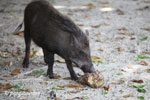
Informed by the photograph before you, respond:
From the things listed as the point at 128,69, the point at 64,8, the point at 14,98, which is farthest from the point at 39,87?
the point at 64,8

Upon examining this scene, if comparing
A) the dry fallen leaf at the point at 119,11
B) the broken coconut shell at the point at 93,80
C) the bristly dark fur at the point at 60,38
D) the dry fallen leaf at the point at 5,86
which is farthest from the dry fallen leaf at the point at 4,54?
the dry fallen leaf at the point at 119,11

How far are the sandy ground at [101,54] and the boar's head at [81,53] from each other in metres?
0.37

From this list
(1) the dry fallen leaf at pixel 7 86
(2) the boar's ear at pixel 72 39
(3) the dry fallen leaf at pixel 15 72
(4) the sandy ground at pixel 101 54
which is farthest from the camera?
(3) the dry fallen leaf at pixel 15 72

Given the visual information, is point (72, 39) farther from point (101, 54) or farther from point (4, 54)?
point (4, 54)

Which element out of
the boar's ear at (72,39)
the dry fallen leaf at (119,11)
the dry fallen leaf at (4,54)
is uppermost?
the boar's ear at (72,39)

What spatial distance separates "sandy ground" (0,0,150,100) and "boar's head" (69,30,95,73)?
37cm

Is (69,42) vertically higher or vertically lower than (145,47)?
higher

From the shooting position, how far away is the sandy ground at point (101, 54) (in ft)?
14.1

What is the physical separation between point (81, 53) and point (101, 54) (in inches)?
65.7

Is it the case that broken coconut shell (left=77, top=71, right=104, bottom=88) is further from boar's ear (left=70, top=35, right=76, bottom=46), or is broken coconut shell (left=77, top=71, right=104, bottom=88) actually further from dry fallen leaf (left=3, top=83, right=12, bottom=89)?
dry fallen leaf (left=3, top=83, right=12, bottom=89)

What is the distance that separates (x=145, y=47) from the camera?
21.4 feet

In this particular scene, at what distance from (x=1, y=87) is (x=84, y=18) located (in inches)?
210

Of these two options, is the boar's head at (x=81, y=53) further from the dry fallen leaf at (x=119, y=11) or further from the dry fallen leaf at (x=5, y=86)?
the dry fallen leaf at (x=119, y=11)

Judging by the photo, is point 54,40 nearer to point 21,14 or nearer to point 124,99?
point 124,99
